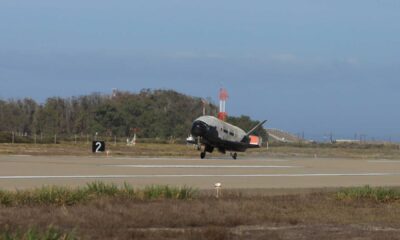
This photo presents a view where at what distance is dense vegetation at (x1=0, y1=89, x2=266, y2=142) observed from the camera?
106 metres

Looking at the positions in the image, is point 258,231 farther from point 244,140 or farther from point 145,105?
point 145,105

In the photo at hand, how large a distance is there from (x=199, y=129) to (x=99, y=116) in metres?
64.1

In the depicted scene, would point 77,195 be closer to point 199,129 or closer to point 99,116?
point 199,129

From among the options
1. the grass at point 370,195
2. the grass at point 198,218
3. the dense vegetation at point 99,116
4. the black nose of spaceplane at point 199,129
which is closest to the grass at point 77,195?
the grass at point 198,218

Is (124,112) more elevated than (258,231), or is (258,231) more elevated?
(124,112)

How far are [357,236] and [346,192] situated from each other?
24.4ft

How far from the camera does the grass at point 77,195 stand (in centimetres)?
1493

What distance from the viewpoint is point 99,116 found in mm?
107500

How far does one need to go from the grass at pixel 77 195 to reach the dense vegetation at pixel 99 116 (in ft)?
280

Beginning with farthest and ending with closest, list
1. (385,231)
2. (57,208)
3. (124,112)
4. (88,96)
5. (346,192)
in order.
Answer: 1. (88,96)
2. (124,112)
3. (346,192)
4. (57,208)
5. (385,231)

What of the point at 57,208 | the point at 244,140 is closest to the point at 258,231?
the point at 57,208

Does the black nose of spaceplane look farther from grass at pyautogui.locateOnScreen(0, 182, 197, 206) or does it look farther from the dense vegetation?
the dense vegetation

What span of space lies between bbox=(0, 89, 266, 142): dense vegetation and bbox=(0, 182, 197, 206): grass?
85.4 meters

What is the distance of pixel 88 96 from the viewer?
397ft
